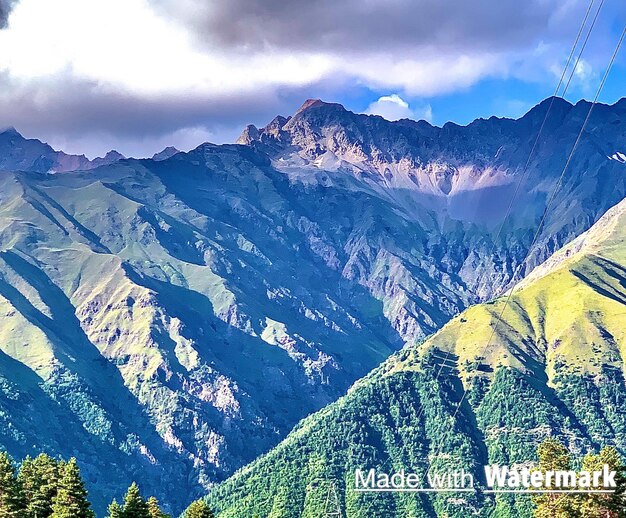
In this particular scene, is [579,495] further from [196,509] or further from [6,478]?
[6,478]

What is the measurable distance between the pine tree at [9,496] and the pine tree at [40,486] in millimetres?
1927

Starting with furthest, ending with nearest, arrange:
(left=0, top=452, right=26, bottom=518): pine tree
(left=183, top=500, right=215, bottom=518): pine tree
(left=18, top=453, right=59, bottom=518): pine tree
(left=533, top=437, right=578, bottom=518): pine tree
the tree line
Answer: (left=183, top=500, right=215, bottom=518): pine tree → (left=18, top=453, right=59, bottom=518): pine tree → (left=533, top=437, right=578, bottom=518): pine tree → (left=0, top=452, right=26, bottom=518): pine tree → the tree line

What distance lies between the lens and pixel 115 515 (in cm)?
10938

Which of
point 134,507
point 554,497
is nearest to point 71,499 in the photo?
point 134,507

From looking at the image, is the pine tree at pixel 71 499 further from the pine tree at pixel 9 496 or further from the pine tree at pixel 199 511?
the pine tree at pixel 199 511

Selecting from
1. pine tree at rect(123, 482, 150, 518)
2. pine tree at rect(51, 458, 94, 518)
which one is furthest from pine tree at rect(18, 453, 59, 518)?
pine tree at rect(123, 482, 150, 518)

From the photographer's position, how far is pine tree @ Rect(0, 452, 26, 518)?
106m

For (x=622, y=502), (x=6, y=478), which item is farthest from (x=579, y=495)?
(x=6, y=478)

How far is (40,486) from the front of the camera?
114688mm

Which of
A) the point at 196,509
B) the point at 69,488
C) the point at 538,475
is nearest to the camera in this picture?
the point at 69,488

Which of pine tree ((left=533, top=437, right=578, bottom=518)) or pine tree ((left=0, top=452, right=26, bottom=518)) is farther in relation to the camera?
pine tree ((left=533, top=437, right=578, bottom=518))

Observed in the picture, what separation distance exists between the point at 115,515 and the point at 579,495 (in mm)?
51744

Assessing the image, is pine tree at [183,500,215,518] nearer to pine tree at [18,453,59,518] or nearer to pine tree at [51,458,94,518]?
pine tree at [18,453,59,518]

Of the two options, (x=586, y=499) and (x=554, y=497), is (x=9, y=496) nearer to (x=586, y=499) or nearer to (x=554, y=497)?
(x=554, y=497)
